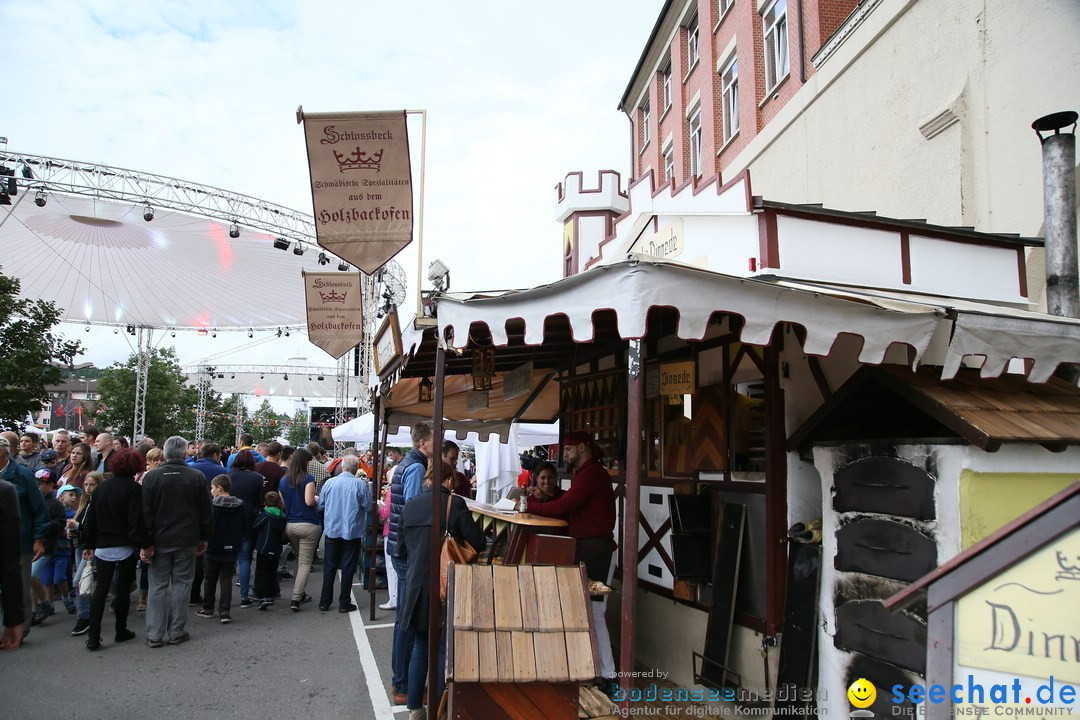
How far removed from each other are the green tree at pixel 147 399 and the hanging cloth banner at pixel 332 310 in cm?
2809

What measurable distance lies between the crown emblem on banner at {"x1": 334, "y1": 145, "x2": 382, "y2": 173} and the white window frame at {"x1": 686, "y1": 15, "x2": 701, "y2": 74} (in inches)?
640

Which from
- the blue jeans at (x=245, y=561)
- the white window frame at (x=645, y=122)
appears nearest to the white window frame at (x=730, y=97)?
the white window frame at (x=645, y=122)

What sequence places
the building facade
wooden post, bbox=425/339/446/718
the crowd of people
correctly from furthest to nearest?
1. the building facade
2. the crowd of people
3. wooden post, bbox=425/339/446/718

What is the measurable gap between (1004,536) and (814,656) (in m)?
2.91

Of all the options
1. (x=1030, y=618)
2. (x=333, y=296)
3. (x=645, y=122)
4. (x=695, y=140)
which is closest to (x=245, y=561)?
(x=333, y=296)

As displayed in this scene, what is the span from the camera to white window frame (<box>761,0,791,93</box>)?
14.8 m

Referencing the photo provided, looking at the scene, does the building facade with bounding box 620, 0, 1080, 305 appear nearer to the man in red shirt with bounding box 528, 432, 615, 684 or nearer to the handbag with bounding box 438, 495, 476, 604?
the man in red shirt with bounding box 528, 432, 615, 684

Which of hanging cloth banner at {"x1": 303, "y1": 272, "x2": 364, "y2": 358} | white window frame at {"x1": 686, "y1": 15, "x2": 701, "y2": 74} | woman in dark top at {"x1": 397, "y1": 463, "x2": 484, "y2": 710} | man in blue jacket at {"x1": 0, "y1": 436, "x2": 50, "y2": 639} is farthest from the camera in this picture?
white window frame at {"x1": 686, "y1": 15, "x2": 701, "y2": 74}

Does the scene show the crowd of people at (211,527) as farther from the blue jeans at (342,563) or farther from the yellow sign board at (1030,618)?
the yellow sign board at (1030,618)

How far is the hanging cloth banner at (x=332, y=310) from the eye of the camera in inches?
379

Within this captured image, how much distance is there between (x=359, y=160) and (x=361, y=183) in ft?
0.64

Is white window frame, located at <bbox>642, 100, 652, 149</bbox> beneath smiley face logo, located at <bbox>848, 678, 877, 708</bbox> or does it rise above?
above

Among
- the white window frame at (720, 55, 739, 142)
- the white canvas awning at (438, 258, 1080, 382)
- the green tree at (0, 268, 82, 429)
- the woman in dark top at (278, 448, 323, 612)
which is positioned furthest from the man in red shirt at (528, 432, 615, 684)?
the green tree at (0, 268, 82, 429)

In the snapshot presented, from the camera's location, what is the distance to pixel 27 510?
7.11 meters
